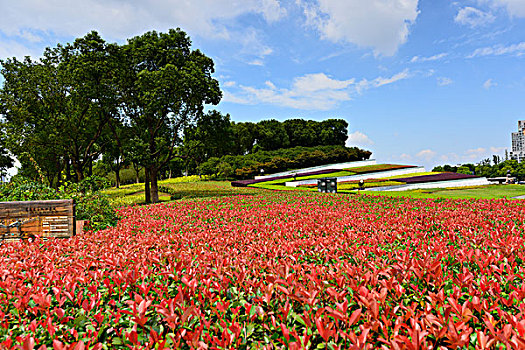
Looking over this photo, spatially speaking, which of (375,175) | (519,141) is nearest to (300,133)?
(375,175)

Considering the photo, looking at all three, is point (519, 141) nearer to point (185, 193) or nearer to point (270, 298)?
point (185, 193)

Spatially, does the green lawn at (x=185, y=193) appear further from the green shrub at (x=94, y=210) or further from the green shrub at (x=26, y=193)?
the green shrub at (x=94, y=210)

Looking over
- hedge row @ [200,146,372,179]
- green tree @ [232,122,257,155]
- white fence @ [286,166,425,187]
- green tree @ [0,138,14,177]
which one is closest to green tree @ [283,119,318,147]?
green tree @ [232,122,257,155]

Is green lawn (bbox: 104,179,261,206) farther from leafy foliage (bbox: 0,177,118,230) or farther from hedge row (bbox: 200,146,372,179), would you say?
hedge row (bbox: 200,146,372,179)

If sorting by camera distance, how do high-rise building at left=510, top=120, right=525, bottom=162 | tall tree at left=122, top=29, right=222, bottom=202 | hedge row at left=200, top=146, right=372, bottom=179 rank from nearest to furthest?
tall tree at left=122, top=29, right=222, bottom=202 → hedge row at left=200, top=146, right=372, bottom=179 → high-rise building at left=510, top=120, right=525, bottom=162

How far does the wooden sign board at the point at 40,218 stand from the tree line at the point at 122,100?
30.5ft

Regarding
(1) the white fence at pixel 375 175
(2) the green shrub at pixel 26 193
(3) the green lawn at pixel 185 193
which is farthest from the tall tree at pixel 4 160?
(1) the white fence at pixel 375 175

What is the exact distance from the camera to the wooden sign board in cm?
596

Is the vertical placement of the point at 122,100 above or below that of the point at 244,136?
below

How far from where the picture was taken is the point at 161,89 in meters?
15.2

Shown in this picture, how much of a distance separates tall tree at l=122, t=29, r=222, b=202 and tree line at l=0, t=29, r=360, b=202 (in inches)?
2.0

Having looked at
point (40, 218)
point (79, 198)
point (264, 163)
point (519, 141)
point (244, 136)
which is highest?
point (519, 141)

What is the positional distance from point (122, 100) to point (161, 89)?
307 cm

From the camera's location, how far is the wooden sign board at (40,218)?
5961mm
